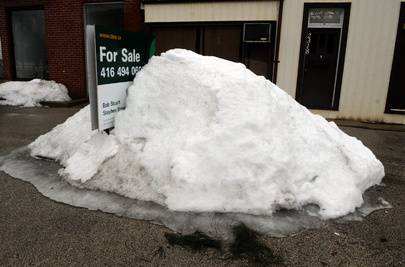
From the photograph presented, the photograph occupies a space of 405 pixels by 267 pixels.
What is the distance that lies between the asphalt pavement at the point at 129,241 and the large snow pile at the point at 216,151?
0.36 meters

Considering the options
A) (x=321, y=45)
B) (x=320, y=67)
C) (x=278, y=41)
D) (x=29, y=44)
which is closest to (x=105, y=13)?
(x=29, y=44)

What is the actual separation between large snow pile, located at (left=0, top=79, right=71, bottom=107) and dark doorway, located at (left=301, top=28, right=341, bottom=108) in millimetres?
7925

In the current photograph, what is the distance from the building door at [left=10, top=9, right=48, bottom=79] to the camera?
12.2 m

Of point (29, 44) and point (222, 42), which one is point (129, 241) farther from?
point (29, 44)

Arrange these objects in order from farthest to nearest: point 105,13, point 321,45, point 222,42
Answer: point 105,13 < point 222,42 < point 321,45

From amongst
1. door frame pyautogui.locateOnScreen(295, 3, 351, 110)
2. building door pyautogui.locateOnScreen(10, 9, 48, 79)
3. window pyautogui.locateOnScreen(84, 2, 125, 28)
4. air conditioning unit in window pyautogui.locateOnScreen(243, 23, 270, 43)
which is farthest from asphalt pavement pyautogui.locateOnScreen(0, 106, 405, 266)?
building door pyautogui.locateOnScreen(10, 9, 48, 79)

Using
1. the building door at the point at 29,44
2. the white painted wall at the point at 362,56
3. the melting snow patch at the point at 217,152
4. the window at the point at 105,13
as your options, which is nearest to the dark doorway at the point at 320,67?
the white painted wall at the point at 362,56

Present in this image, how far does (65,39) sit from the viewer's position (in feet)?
37.4

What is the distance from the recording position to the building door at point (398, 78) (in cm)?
835

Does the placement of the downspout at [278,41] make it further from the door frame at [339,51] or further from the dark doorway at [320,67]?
the dark doorway at [320,67]

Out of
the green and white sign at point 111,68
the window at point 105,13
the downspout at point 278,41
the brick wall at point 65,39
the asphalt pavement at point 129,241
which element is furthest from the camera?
the brick wall at point 65,39

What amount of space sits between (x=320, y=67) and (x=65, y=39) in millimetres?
8517

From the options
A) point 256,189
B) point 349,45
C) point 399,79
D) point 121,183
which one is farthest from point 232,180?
point 399,79

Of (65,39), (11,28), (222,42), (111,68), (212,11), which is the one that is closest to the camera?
(111,68)
